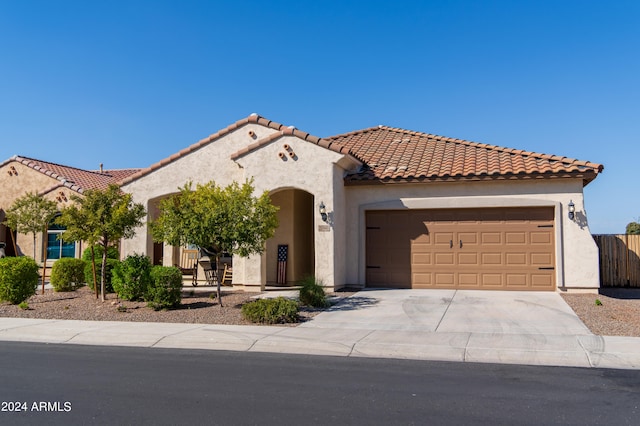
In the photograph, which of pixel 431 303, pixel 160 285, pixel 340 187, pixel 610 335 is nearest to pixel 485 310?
pixel 431 303

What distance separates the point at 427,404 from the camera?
19.9 feet

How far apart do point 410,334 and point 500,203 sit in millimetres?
7100

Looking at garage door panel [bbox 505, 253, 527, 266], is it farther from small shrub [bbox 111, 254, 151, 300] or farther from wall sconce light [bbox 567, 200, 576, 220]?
small shrub [bbox 111, 254, 151, 300]

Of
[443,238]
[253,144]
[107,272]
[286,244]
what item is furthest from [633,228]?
[107,272]

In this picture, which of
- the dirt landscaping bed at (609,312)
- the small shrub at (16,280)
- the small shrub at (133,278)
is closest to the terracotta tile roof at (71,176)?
the small shrub at (16,280)

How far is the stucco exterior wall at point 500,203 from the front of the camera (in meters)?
15.2

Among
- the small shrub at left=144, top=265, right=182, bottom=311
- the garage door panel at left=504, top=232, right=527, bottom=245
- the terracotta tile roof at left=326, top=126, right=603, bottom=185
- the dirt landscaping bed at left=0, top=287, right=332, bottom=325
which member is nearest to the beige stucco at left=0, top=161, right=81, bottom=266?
the dirt landscaping bed at left=0, top=287, right=332, bottom=325

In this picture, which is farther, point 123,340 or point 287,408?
point 123,340

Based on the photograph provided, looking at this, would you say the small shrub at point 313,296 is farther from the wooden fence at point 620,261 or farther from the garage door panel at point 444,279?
the wooden fence at point 620,261

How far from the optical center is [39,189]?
22.8 metres

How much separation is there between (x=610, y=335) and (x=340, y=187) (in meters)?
8.68

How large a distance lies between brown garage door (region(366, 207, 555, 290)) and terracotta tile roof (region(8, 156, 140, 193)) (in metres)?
11.7

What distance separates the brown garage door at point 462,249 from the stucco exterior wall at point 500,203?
0.27 metres

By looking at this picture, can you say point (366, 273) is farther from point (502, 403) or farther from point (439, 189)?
point (502, 403)
